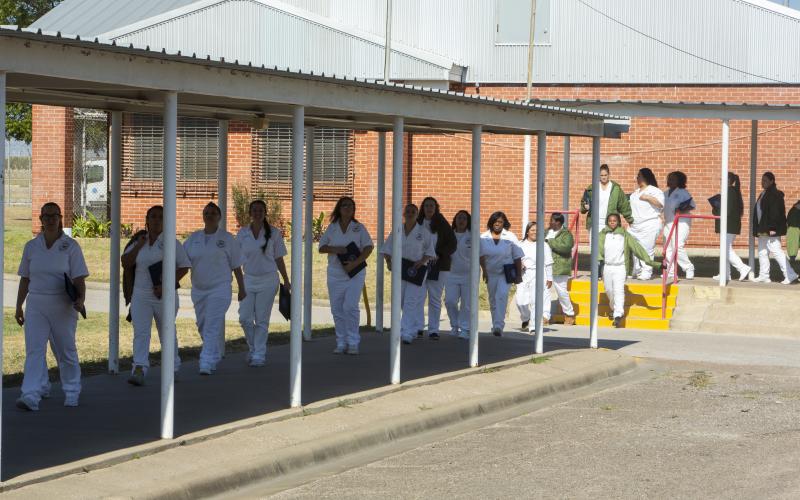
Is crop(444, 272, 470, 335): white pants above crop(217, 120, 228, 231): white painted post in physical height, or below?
below

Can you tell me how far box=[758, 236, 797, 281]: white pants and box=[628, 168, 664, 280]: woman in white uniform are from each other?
1.81 m

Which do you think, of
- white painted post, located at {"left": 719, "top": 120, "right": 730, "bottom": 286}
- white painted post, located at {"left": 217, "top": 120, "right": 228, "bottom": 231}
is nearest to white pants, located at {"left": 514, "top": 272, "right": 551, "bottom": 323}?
white painted post, located at {"left": 719, "top": 120, "right": 730, "bottom": 286}

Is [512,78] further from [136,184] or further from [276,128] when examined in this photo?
[136,184]

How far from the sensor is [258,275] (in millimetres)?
13812

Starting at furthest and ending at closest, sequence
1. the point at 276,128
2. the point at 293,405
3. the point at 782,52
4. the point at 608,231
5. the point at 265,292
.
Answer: the point at 276,128 < the point at 782,52 < the point at 608,231 < the point at 265,292 < the point at 293,405

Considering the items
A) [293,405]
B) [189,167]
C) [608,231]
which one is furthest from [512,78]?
[293,405]

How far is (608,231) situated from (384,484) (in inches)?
447

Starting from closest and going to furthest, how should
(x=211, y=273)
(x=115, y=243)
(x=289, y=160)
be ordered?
1. (x=211, y=273)
2. (x=115, y=243)
3. (x=289, y=160)

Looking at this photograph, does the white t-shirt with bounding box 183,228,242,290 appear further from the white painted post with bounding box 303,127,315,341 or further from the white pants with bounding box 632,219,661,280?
the white pants with bounding box 632,219,661,280

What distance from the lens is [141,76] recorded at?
30.4 feet

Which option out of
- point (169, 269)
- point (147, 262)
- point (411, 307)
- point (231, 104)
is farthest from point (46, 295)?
point (411, 307)

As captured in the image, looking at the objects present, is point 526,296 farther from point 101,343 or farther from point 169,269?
point 169,269

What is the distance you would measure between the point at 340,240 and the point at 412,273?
143cm

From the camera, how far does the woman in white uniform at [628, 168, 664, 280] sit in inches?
843
